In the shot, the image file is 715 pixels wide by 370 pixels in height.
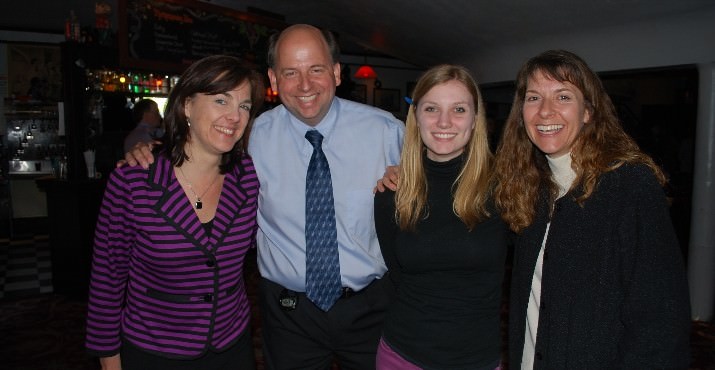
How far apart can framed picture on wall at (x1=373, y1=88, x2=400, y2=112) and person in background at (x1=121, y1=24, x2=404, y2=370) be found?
11.6 metres

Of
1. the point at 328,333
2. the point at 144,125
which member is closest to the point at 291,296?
the point at 328,333

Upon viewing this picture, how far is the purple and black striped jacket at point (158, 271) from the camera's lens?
1.76m

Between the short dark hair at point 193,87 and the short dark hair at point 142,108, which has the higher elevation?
the short dark hair at point 142,108

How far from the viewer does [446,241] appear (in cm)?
179

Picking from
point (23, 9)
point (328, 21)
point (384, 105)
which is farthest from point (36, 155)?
point (384, 105)

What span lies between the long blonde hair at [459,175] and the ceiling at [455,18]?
2.54 metres

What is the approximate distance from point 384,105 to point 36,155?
8.29m

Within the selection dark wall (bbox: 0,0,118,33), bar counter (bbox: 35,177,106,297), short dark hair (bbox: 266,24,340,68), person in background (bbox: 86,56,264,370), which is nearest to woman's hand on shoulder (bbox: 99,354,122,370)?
person in background (bbox: 86,56,264,370)

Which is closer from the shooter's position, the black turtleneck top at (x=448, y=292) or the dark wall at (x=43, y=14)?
the black turtleneck top at (x=448, y=292)

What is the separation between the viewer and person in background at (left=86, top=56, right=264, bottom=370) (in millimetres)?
1766

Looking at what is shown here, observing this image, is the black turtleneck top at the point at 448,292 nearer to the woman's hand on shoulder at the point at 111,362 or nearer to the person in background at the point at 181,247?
the person in background at the point at 181,247

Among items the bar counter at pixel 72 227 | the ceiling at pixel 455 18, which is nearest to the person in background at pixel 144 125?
the bar counter at pixel 72 227

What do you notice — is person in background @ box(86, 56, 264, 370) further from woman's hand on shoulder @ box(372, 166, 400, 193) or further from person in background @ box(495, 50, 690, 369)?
person in background @ box(495, 50, 690, 369)

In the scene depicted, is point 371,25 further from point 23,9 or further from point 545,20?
point 23,9
